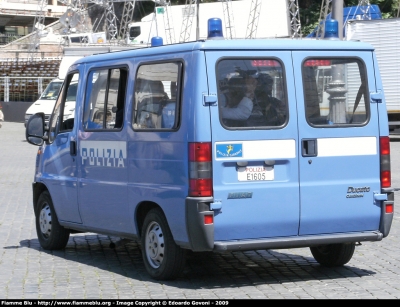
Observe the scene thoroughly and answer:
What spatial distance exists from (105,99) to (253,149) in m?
1.88

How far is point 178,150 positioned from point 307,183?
1134 mm

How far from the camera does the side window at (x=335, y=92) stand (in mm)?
7516

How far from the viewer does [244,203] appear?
283 inches

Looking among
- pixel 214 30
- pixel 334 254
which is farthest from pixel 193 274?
pixel 214 30

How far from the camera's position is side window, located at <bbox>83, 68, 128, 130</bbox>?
822 centimetres

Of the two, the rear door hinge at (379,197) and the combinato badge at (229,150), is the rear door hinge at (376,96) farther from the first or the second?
the combinato badge at (229,150)

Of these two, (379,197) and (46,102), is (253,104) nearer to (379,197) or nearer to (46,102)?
(379,197)

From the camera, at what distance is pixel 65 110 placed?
950 centimetres

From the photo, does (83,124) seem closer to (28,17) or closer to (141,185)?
(141,185)

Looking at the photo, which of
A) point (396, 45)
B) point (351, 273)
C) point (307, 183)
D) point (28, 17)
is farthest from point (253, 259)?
point (28, 17)

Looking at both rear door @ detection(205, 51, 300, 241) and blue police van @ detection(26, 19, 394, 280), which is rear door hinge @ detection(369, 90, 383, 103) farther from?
rear door @ detection(205, 51, 300, 241)

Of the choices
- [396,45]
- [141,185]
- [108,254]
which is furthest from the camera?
[396,45]

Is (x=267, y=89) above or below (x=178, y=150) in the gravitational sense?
above

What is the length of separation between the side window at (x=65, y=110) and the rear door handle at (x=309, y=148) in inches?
108
